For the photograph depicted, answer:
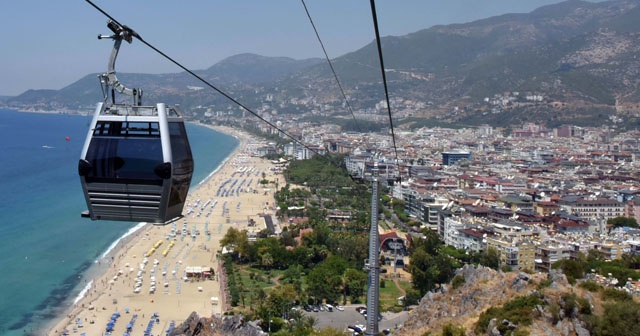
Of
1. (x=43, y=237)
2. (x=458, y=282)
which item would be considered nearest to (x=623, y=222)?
(x=458, y=282)

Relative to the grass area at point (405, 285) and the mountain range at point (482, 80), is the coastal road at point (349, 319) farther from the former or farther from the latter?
the mountain range at point (482, 80)

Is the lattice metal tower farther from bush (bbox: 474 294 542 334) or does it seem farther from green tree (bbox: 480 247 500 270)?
green tree (bbox: 480 247 500 270)

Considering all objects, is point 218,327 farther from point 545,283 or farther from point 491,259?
point 491,259

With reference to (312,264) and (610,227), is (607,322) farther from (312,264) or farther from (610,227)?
(610,227)

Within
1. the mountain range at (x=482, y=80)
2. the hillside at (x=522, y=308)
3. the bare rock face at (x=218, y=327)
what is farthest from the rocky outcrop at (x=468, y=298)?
the mountain range at (x=482, y=80)

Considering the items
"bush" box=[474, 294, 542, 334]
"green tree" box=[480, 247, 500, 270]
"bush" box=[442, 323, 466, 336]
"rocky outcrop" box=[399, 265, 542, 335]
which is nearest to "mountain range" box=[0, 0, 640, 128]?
"green tree" box=[480, 247, 500, 270]

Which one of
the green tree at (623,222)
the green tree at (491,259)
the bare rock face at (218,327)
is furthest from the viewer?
the green tree at (623,222)
